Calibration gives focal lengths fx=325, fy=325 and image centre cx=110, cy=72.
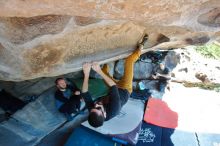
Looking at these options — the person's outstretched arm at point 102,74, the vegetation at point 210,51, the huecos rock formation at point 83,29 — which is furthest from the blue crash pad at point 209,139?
the vegetation at point 210,51

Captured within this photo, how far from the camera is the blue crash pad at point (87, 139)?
468 centimetres

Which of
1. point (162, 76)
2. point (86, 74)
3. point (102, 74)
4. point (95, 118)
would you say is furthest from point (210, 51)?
point (95, 118)

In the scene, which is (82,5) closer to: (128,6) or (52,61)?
(128,6)

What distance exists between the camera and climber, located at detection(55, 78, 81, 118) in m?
4.71

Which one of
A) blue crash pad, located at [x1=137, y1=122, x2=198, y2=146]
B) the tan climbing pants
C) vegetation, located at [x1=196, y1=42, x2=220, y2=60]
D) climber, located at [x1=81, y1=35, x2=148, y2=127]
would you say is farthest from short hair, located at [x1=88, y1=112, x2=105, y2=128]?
vegetation, located at [x1=196, y1=42, x2=220, y2=60]

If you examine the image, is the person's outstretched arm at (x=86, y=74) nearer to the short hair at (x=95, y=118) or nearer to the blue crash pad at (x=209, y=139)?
the short hair at (x=95, y=118)

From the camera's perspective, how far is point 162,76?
670cm

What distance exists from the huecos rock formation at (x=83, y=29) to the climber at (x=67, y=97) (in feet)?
1.94

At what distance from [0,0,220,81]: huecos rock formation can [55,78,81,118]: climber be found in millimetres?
591

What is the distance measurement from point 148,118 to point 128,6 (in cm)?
334

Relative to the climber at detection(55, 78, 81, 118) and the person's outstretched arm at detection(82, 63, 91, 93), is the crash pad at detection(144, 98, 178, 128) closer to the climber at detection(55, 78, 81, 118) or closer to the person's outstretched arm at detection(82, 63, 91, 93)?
the climber at detection(55, 78, 81, 118)

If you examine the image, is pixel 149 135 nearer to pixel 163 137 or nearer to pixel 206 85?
pixel 163 137

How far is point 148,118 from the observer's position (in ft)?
17.9

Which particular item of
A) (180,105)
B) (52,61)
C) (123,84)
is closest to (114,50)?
(123,84)
